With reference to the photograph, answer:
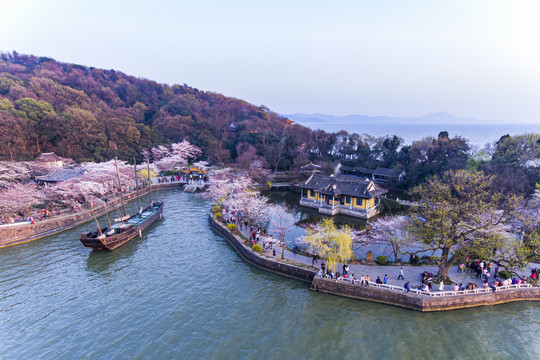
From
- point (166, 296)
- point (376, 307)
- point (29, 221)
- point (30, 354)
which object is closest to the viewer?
point (30, 354)

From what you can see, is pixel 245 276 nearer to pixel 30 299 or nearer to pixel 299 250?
pixel 299 250

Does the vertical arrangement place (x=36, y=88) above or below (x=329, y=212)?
above

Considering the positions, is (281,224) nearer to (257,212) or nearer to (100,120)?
(257,212)

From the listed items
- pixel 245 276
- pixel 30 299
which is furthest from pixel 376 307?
pixel 30 299

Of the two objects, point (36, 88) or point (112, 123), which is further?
point (36, 88)

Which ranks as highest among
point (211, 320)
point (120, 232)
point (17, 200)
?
point (17, 200)

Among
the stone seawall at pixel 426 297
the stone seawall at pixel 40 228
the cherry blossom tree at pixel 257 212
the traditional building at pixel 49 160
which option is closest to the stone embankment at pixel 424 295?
the stone seawall at pixel 426 297

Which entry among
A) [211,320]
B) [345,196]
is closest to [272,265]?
[211,320]
